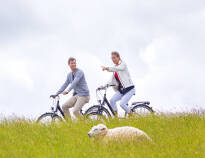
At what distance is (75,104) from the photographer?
12.4 meters

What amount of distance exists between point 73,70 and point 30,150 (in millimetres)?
4407

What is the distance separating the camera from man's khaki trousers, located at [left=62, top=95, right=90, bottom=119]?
40.5ft

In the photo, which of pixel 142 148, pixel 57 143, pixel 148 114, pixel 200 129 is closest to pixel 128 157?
pixel 142 148

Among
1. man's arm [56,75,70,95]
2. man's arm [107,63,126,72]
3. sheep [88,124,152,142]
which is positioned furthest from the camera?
man's arm [56,75,70,95]

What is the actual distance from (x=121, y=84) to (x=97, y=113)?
1263mm

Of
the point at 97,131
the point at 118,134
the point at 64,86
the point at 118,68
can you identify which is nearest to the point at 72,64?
the point at 64,86

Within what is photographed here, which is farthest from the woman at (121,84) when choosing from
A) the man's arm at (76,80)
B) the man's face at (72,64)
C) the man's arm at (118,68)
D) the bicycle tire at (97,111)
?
the man's face at (72,64)

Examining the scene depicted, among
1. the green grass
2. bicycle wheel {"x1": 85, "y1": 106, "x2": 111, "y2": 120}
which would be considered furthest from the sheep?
bicycle wheel {"x1": 85, "y1": 106, "x2": 111, "y2": 120}

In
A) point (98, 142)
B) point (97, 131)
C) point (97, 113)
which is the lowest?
point (98, 142)

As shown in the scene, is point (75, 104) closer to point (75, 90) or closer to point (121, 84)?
point (75, 90)

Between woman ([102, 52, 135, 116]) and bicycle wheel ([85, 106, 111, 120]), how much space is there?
1.05 feet

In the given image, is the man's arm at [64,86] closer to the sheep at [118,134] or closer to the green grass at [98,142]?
the green grass at [98,142]

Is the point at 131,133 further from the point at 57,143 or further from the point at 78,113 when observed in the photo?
the point at 78,113

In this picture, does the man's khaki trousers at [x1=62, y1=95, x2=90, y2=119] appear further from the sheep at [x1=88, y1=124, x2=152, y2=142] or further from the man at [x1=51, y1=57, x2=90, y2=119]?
the sheep at [x1=88, y1=124, x2=152, y2=142]
